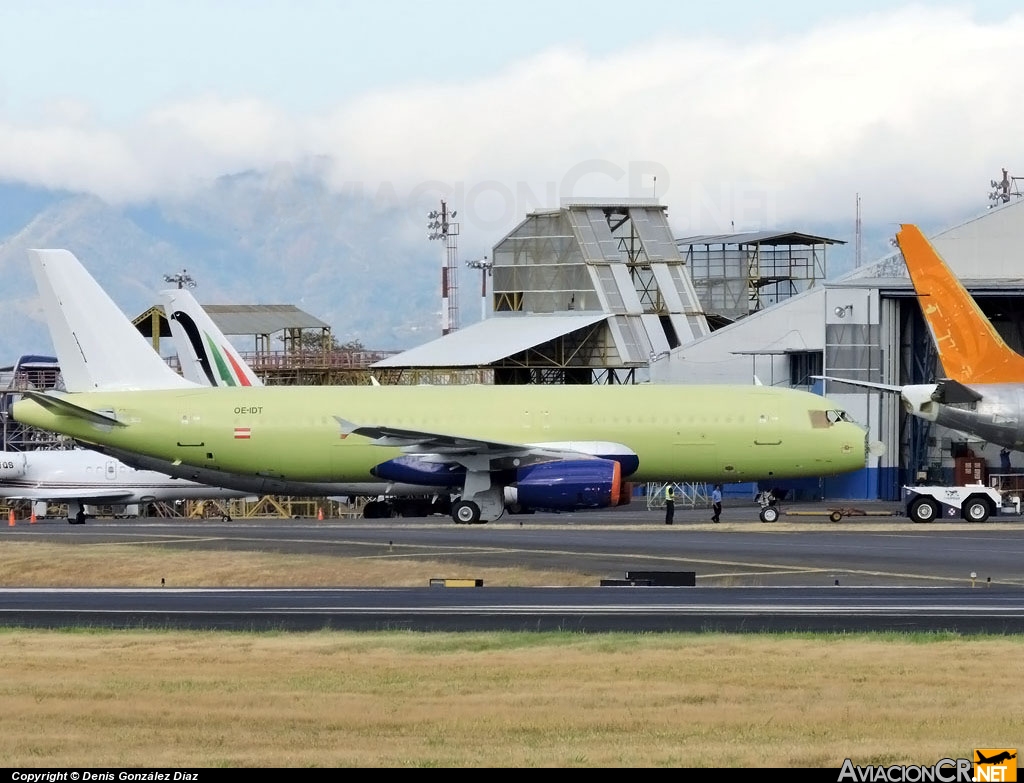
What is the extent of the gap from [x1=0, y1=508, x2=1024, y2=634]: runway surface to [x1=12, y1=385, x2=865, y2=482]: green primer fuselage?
241cm

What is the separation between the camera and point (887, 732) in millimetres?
15875

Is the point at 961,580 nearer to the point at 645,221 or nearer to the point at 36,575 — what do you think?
the point at 36,575

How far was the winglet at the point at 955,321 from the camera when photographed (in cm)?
5706

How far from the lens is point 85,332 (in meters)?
58.2

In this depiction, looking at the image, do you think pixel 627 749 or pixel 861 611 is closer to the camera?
pixel 627 749

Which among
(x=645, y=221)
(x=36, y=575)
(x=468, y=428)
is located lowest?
(x=36, y=575)

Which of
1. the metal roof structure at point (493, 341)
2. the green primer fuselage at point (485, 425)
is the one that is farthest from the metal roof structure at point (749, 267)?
the green primer fuselage at point (485, 425)

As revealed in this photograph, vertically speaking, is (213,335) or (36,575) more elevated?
(213,335)

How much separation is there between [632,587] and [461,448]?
2176 cm

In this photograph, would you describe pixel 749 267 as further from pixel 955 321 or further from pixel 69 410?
pixel 69 410

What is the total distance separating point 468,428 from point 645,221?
51169 millimetres

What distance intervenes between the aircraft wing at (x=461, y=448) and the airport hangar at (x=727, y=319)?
28.3 meters

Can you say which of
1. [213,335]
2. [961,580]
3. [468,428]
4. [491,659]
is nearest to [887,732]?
[491,659]

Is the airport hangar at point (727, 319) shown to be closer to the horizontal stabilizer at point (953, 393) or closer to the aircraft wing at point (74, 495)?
the aircraft wing at point (74, 495)
